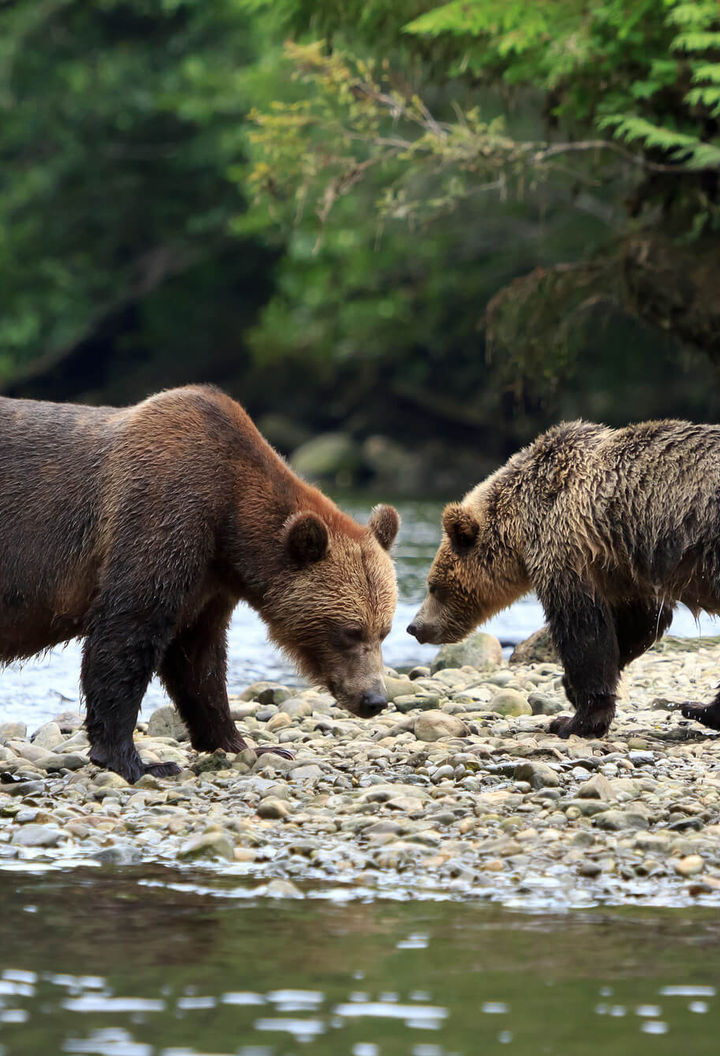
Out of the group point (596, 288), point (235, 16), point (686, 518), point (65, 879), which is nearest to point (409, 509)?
point (596, 288)

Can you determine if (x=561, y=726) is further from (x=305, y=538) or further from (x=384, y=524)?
(x=305, y=538)

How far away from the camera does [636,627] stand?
25.4 feet

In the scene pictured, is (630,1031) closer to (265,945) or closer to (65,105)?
(265,945)

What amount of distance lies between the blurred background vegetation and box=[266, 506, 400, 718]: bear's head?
778 centimetres

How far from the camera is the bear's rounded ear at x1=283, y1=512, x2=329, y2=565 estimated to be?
6293mm

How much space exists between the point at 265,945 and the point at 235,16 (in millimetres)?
33069

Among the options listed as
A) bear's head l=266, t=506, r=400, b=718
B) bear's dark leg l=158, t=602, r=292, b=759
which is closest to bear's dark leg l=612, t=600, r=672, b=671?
bear's head l=266, t=506, r=400, b=718

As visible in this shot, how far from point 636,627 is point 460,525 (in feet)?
3.46

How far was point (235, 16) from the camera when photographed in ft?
113

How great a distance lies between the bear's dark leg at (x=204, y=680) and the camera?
684 centimetres

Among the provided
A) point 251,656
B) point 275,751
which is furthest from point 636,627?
point 251,656

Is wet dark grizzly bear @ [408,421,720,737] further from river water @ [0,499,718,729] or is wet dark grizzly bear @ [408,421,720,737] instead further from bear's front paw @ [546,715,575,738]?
river water @ [0,499,718,729]

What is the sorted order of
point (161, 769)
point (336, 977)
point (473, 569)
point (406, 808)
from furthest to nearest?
point (473, 569)
point (161, 769)
point (406, 808)
point (336, 977)

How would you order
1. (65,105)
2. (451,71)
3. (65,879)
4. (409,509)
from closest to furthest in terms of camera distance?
1. (65,879)
2. (451,71)
3. (409,509)
4. (65,105)
